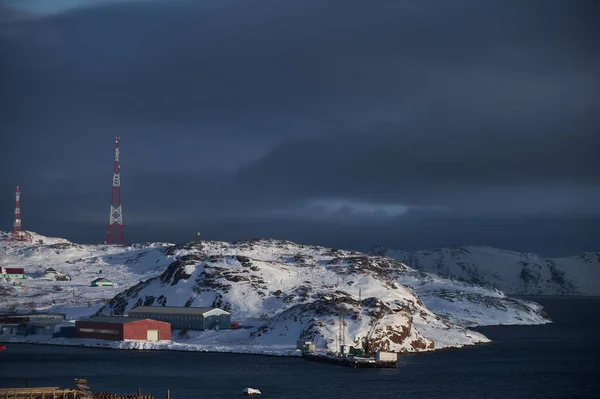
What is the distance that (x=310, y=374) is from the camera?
10831 centimetres

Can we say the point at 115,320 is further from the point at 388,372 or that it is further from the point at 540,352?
the point at 540,352

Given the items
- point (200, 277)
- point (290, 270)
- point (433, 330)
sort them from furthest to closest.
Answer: point (290, 270), point (200, 277), point (433, 330)

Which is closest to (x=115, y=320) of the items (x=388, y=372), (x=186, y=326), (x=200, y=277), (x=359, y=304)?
(x=186, y=326)

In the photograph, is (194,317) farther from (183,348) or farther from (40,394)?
(40,394)

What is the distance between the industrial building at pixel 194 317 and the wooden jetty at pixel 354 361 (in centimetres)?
2838

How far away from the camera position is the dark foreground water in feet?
308

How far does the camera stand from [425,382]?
10262 cm

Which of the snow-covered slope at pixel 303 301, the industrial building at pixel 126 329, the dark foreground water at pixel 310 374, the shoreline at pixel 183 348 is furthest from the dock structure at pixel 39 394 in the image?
the industrial building at pixel 126 329

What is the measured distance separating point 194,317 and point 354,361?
39506 mm

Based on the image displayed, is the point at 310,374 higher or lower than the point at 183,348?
lower

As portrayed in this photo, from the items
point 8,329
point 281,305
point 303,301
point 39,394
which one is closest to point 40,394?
point 39,394

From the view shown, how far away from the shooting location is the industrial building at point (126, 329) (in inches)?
5645

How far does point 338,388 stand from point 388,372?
18390 millimetres

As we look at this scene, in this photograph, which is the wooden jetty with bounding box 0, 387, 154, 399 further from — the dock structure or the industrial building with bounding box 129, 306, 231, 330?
the industrial building with bounding box 129, 306, 231, 330
